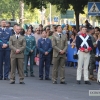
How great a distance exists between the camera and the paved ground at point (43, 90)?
14.0m

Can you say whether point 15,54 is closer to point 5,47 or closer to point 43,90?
point 5,47

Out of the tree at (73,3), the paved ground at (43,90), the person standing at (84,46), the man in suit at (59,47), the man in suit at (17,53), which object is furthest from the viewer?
the tree at (73,3)

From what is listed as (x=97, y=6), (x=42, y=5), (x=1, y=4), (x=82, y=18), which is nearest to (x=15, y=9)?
(x=1, y=4)

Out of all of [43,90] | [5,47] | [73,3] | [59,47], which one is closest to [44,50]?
[59,47]

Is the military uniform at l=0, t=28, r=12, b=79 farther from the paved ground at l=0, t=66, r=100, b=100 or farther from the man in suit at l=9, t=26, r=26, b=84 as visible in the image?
the man in suit at l=9, t=26, r=26, b=84

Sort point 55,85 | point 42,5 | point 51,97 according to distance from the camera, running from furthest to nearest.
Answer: point 42,5
point 55,85
point 51,97

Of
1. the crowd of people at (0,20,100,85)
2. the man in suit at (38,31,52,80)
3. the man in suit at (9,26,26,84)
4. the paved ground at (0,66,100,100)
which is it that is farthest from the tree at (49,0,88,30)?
the man in suit at (9,26,26,84)

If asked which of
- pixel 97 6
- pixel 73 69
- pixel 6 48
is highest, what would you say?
pixel 97 6

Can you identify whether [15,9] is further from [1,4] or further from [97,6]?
[97,6]

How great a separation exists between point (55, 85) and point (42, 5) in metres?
16.1

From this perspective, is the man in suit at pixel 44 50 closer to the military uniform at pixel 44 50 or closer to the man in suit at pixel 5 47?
the military uniform at pixel 44 50

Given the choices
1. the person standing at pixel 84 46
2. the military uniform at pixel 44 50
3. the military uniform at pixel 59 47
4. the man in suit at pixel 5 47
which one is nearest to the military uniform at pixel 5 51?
the man in suit at pixel 5 47

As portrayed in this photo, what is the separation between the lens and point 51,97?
45.9ft

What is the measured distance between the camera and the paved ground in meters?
14.0
